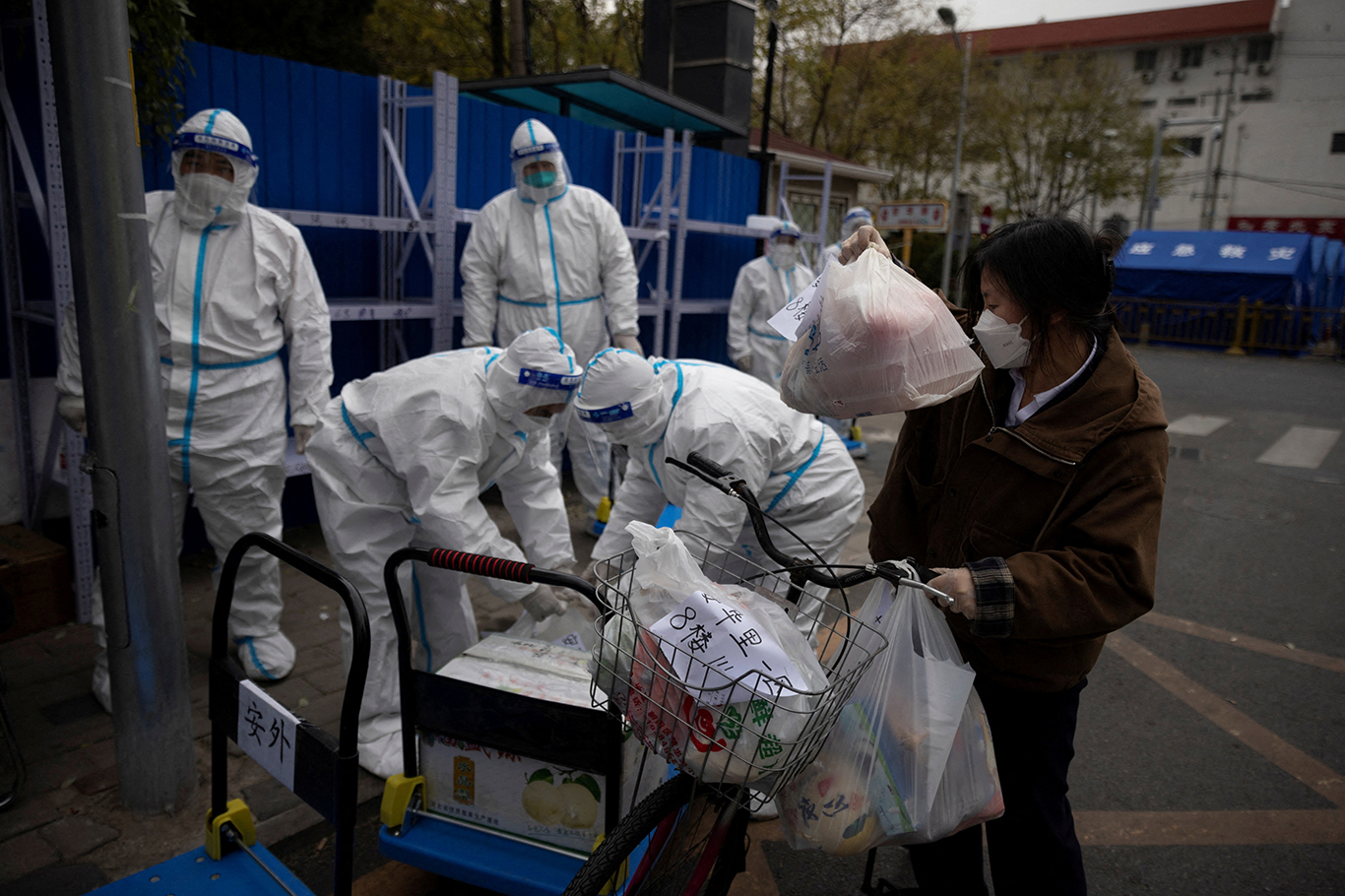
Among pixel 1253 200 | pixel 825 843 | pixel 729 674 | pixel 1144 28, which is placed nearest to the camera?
pixel 729 674

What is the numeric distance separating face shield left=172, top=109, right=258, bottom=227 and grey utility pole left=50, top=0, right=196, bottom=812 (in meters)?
1.11

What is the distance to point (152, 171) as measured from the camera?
172 inches

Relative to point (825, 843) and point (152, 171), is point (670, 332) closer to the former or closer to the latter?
point (152, 171)

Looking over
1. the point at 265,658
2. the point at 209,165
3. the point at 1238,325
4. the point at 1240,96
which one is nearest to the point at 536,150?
the point at 209,165

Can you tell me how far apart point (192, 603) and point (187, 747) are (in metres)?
1.79

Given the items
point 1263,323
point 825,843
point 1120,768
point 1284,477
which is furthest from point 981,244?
point 1263,323

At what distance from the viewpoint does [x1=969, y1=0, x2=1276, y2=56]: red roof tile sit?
128 feet

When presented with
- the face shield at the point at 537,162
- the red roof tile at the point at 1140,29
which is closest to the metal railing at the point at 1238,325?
the face shield at the point at 537,162

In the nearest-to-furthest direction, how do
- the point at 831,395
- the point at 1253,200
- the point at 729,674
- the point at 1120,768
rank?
the point at 729,674 → the point at 831,395 → the point at 1120,768 → the point at 1253,200

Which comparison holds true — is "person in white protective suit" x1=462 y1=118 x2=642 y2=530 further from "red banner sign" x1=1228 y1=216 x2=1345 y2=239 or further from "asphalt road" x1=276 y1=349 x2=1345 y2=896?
"red banner sign" x1=1228 y1=216 x2=1345 y2=239

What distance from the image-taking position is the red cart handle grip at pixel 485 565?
2.06 metres

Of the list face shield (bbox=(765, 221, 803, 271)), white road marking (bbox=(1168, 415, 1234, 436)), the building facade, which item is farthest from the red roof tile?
face shield (bbox=(765, 221, 803, 271))

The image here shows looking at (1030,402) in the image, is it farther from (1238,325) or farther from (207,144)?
(1238,325)

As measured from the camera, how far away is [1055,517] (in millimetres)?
1800
